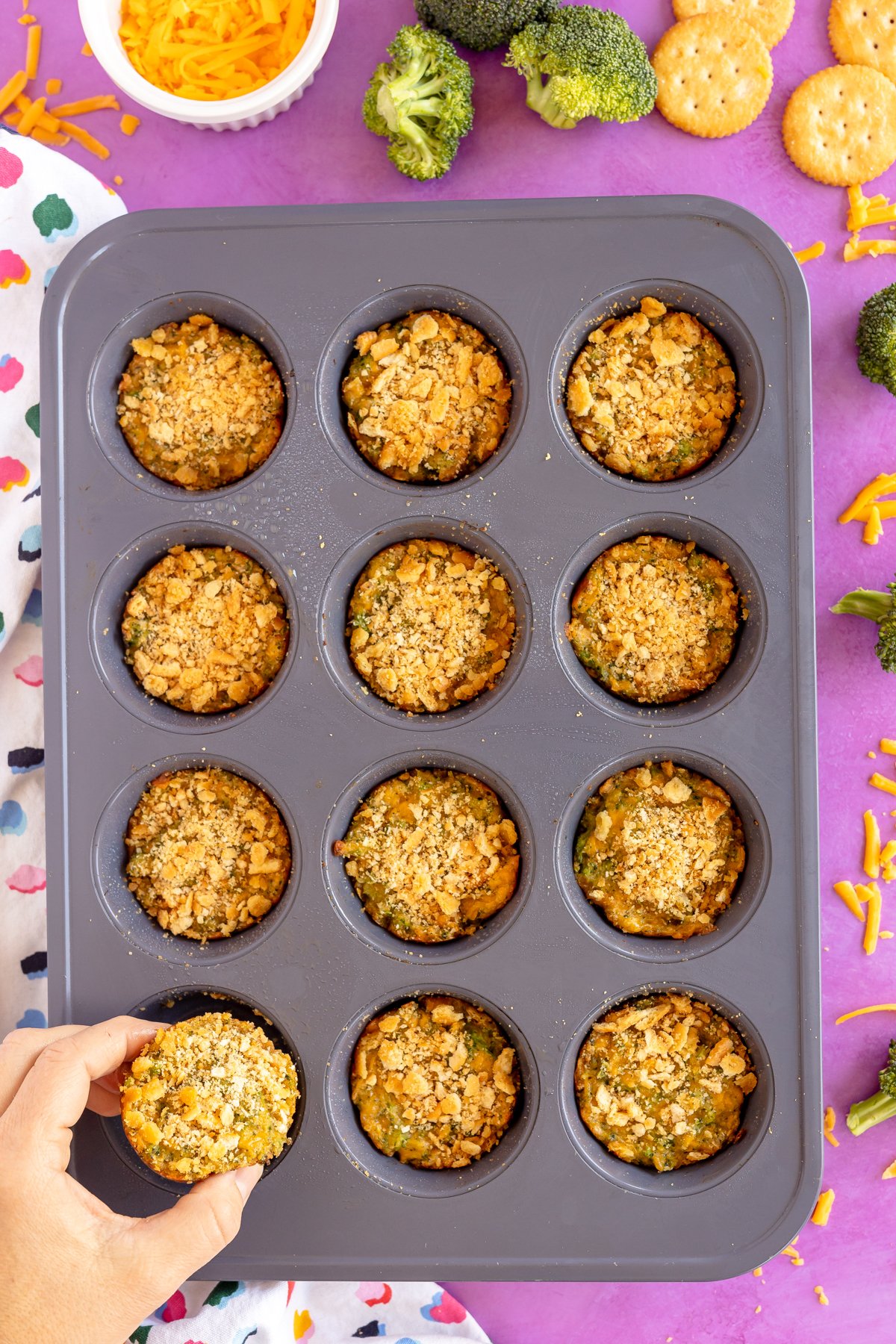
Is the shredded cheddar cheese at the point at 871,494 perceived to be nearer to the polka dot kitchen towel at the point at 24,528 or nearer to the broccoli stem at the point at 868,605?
the broccoli stem at the point at 868,605

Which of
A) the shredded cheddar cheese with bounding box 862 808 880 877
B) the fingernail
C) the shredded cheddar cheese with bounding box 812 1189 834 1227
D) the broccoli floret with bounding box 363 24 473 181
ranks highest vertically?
the broccoli floret with bounding box 363 24 473 181

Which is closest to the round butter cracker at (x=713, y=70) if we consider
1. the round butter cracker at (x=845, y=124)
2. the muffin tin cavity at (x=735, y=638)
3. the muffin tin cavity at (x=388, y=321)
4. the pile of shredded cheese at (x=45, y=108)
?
the round butter cracker at (x=845, y=124)

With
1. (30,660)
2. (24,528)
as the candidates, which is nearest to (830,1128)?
(30,660)

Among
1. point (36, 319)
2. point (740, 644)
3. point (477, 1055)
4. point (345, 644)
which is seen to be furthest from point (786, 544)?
point (36, 319)

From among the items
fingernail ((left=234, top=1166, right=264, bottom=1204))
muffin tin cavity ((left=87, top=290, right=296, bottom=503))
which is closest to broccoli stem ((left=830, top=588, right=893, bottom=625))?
muffin tin cavity ((left=87, top=290, right=296, bottom=503))

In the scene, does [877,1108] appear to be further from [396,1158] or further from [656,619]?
[656,619]

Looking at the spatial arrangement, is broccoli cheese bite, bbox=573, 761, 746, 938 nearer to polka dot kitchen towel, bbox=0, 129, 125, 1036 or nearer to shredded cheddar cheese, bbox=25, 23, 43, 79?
polka dot kitchen towel, bbox=0, 129, 125, 1036

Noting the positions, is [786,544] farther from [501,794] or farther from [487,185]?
[487,185]
